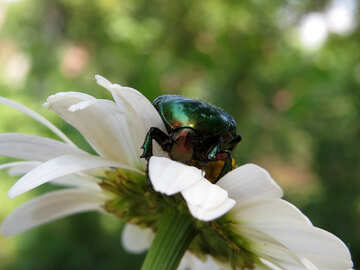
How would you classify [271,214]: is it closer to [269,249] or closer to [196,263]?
[269,249]

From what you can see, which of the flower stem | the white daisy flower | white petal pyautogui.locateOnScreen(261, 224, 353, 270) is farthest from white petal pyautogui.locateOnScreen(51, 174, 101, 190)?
white petal pyautogui.locateOnScreen(261, 224, 353, 270)

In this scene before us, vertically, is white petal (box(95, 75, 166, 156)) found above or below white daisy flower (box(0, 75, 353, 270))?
above

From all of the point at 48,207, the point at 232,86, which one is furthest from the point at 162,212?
the point at 232,86

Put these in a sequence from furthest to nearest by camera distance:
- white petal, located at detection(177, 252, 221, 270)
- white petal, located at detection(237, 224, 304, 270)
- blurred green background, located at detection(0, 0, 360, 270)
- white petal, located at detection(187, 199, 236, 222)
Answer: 1. blurred green background, located at detection(0, 0, 360, 270)
2. white petal, located at detection(177, 252, 221, 270)
3. white petal, located at detection(237, 224, 304, 270)
4. white petal, located at detection(187, 199, 236, 222)

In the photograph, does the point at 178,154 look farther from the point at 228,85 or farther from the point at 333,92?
the point at 228,85

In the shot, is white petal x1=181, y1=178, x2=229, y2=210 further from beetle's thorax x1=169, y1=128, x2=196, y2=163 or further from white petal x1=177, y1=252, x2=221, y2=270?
white petal x1=177, y1=252, x2=221, y2=270

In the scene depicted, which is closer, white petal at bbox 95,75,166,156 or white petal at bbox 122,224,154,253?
white petal at bbox 95,75,166,156
